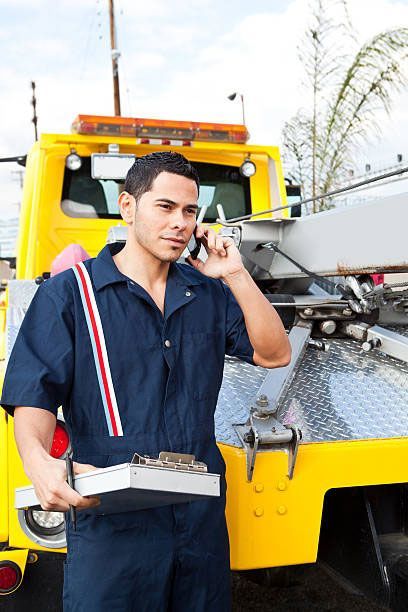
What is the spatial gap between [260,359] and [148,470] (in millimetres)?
664

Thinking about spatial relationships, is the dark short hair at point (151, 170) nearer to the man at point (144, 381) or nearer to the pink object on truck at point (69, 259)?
the man at point (144, 381)

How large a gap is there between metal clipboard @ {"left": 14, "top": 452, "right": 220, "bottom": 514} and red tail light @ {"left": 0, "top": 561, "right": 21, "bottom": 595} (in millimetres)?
519

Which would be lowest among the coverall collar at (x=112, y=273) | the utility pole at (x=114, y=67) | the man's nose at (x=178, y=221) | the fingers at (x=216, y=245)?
the coverall collar at (x=112, y=273)

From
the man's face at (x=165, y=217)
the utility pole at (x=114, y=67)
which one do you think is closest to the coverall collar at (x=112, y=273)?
the man's face at (x=165, y=217)

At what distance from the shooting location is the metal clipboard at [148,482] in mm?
1547

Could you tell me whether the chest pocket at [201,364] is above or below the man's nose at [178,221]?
below

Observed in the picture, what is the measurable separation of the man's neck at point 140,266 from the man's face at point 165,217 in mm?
40

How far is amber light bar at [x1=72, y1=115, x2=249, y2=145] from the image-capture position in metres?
4.71

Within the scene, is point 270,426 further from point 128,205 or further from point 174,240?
point 128,205

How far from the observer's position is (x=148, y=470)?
156cm

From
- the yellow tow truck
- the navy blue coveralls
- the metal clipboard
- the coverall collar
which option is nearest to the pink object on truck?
the yellow tow truck

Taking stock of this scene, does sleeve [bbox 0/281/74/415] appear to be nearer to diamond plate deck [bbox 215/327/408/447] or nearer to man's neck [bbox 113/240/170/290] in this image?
man's neck [bbox 113/240/170/290]

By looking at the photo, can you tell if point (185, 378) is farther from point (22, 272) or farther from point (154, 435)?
point (22, 272)

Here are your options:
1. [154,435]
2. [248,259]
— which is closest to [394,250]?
[248,259]
